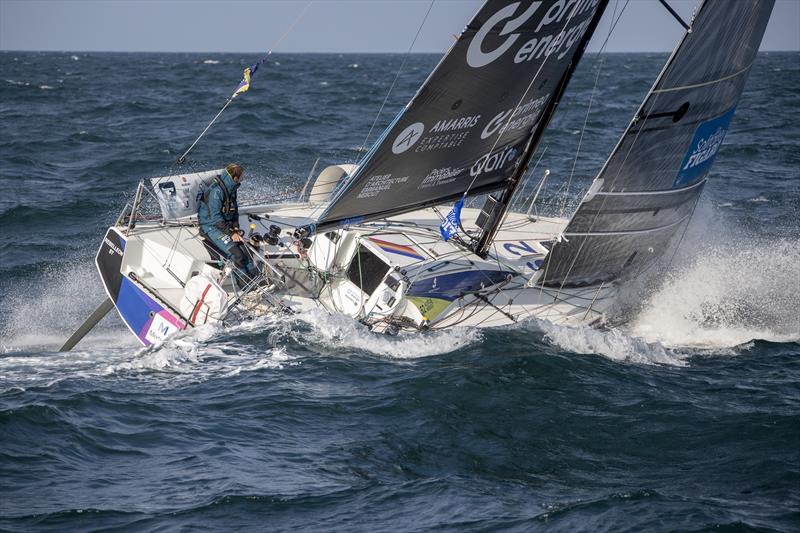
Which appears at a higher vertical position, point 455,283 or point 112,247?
point 455,283

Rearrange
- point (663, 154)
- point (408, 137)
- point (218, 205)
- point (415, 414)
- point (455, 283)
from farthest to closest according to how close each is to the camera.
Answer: point (218, 205) < point (455, 283) < point (663, 154) < point (408, 137) < point (415, 414)

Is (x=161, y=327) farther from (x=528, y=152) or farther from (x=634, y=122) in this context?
(x=634, y=122)

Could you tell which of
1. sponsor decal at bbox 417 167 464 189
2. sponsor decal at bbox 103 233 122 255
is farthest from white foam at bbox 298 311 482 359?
sponsor decal at bbox 103 233 122 255

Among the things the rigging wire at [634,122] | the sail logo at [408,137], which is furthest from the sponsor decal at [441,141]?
the rigging wire at [634,122]

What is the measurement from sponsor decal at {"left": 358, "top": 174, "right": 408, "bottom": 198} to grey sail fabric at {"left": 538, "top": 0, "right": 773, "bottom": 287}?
2071mm

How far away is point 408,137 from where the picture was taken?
9430 millimetres

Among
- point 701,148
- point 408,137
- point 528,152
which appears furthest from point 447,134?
point 701,148

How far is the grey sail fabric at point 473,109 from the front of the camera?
9154mm

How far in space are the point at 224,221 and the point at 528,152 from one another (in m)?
3.64

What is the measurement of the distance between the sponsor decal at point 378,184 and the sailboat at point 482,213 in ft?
0.05

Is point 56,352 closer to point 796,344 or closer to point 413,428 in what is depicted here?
point 413,428

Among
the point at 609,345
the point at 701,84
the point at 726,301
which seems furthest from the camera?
the point at 726,301

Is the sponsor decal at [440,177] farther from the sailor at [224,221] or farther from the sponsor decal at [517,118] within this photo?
the sailor at [224,221]

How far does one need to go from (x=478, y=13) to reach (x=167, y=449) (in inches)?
192
